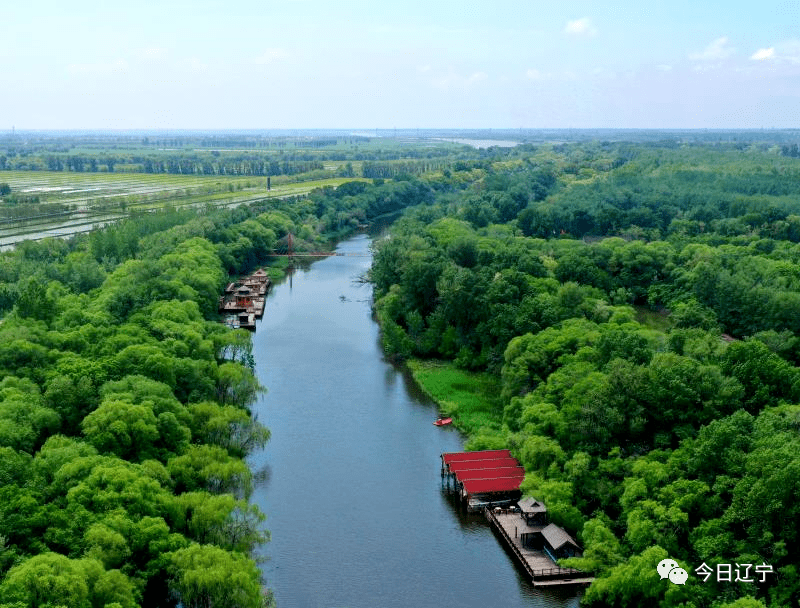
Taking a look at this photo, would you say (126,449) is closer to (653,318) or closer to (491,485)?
(491,485)

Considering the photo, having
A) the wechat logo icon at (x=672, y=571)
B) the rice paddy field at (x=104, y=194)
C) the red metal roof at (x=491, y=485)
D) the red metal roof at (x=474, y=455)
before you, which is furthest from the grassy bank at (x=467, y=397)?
the rice paddy field at (x=104, y=194)

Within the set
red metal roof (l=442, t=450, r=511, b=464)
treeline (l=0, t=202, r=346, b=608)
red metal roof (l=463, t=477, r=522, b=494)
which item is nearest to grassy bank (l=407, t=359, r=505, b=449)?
red metal roof (l=442, t=450, r=511, b=464)

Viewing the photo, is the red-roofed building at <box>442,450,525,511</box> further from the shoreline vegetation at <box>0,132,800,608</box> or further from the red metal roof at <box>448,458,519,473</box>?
the shoreline vegetation at <box>0,132,800,608</box>

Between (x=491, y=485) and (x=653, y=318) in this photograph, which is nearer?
(x=491, y=485)

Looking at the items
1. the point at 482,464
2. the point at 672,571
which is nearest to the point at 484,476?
the point at 482,464

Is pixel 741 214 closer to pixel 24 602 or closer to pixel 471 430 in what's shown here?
pixel 471 430

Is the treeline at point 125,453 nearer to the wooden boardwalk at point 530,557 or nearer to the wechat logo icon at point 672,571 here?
the wooden boardwalk at point 530,557
